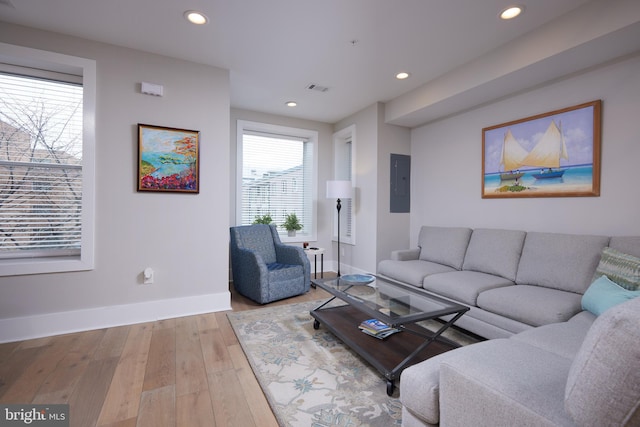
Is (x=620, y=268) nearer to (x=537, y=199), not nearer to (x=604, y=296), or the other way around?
(x=604, y=296)

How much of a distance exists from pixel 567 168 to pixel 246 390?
325 centimetres

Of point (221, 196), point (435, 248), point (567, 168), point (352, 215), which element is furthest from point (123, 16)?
point (567, 168)

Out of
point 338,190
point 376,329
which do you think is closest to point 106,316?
point 376,329

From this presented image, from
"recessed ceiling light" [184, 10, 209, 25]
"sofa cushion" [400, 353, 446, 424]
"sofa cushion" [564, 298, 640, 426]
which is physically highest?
"recessed ceiling light" [184, 10, 209, 25]

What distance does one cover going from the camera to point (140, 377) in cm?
192

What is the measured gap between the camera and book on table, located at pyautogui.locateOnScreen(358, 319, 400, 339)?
217 centimetres

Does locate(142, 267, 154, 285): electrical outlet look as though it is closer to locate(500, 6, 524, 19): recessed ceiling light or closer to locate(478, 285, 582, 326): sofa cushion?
locate(478, 285, 582, 326): sofa cushion

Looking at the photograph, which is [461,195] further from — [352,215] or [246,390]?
[246,390]

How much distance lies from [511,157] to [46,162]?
4.59m

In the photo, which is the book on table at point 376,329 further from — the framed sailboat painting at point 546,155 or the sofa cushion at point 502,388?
the framed sailboat painting at point 546,155

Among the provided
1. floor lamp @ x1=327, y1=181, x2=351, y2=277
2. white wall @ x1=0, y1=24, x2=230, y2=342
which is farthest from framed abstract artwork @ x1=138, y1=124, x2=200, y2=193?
floor lamp @ x1=327, y1=181, x2=351, y2=277

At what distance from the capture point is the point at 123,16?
2293 millimetres

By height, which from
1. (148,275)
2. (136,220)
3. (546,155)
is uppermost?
(546,155)

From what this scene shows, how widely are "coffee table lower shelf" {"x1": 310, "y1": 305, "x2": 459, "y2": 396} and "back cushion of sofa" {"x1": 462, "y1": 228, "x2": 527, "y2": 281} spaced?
1.17 m
